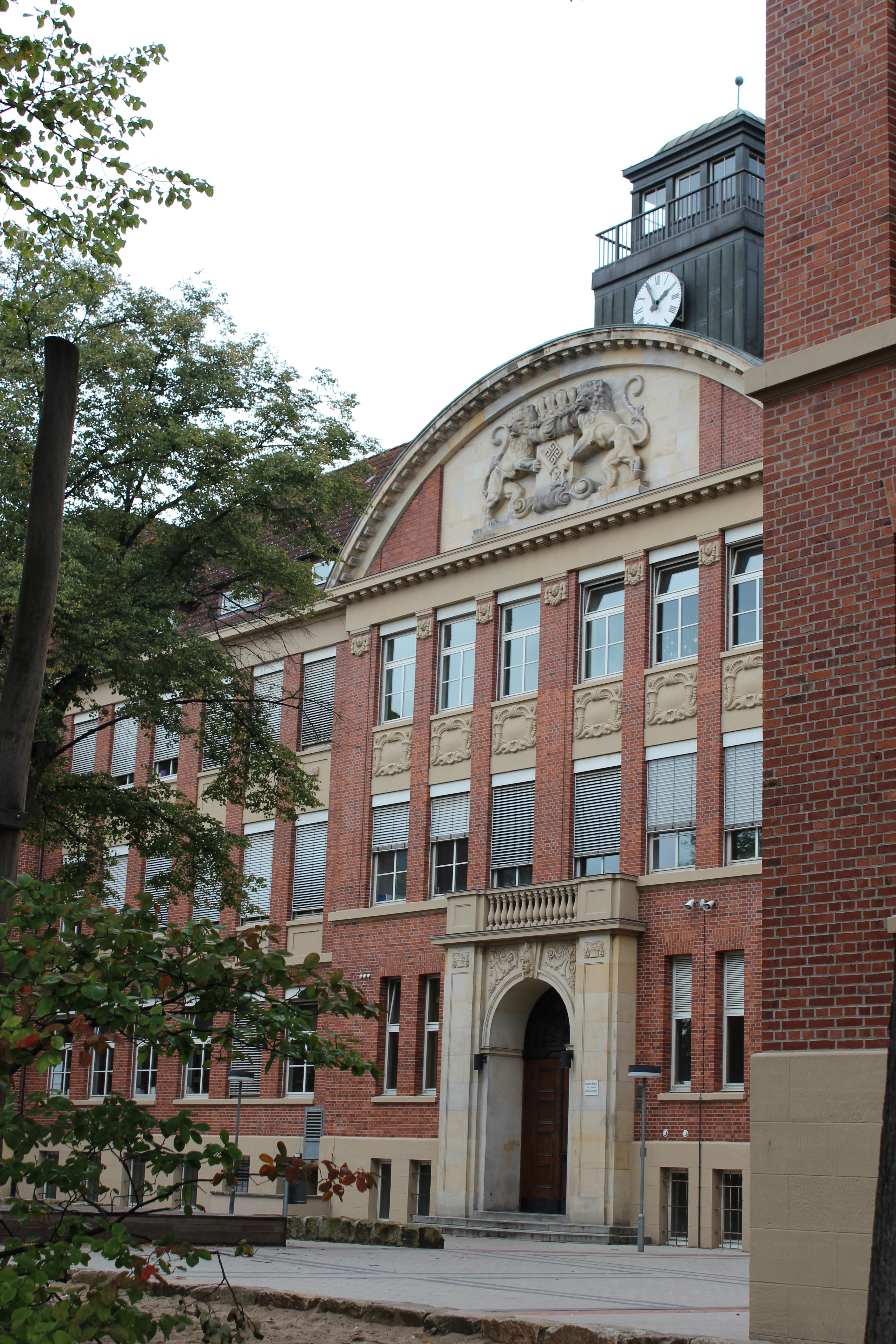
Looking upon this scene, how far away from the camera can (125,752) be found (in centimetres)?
4259

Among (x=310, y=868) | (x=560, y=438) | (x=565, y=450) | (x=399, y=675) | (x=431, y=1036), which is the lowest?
(x=431, y=1036)

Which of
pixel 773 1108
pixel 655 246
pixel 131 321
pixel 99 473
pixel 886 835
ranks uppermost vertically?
pixel 655 246

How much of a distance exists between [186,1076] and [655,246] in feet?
76.7

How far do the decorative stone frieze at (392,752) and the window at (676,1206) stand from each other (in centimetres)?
1060

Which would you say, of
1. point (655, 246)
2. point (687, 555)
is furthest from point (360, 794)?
point (655, 246)

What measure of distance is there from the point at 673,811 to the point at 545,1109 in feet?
21.1

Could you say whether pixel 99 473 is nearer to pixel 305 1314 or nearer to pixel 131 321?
pixel 131 321

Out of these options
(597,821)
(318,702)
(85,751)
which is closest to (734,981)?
(597,821)

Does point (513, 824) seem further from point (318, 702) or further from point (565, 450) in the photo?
point (565, 450)

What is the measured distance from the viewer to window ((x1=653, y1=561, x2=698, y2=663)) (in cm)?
2870

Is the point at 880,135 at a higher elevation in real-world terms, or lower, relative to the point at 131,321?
lower

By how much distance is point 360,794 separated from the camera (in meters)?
34.4

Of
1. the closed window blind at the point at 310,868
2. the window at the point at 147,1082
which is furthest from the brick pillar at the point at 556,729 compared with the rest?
the window at the point at 147,1082

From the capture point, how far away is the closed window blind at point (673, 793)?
27.9 meters
